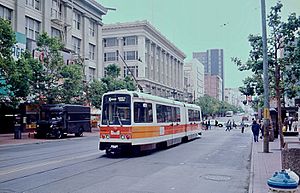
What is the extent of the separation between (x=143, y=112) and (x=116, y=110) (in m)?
1.47

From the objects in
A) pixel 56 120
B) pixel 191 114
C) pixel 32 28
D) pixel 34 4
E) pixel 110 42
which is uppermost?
pixel 110 42

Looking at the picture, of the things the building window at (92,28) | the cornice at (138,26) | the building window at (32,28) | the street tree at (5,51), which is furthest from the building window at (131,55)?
the street tree at (5,51)

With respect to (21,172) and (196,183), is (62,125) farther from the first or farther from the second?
(196,183)

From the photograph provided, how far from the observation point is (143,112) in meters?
19.3

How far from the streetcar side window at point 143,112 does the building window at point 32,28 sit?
95.5 feet

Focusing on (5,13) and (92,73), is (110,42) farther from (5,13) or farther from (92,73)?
(5,13)

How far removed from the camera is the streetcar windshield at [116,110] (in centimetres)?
1836

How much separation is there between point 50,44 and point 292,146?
106 ft

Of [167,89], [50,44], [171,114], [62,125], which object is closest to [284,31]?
[171,114]

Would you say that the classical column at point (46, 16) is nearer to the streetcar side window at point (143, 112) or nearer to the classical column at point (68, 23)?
the classical column at point (68, 23)

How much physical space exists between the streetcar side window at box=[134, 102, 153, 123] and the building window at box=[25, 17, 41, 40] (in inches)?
1146

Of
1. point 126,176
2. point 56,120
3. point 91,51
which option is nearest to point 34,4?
point 91,51

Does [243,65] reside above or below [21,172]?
above

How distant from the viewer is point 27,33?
4447 cm
